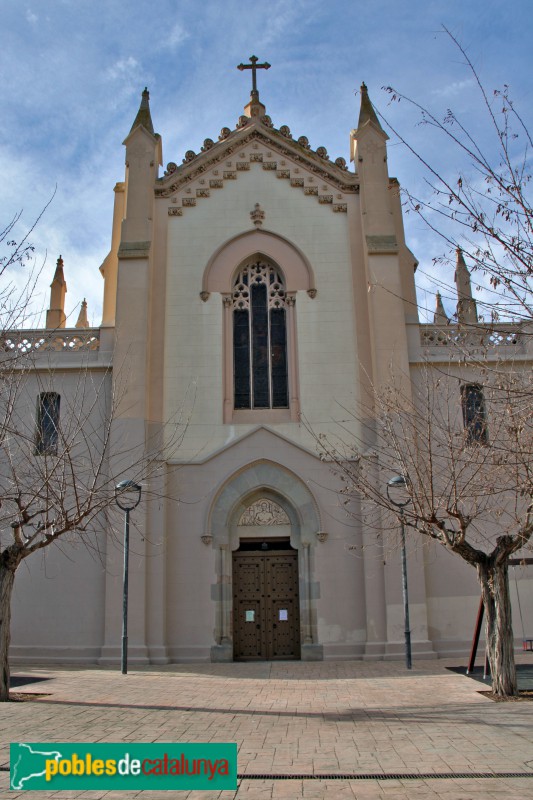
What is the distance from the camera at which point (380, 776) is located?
710 centimetres

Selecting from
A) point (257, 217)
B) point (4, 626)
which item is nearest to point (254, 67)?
point (257, 217)

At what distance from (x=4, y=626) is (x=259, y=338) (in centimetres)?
1058

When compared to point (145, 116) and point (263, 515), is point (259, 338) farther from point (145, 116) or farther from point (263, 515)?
point (145, 116)

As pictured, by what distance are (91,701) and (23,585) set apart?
7.60m

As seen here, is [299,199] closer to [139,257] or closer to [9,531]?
[139,257]

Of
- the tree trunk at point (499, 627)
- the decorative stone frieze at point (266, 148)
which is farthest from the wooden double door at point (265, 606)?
the decorative stone frieze at point (266, 148)

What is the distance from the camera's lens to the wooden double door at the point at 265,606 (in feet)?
60.3

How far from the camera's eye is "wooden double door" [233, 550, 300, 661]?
18.4m

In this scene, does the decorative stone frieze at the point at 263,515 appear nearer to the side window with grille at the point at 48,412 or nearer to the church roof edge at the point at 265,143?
the side window with grille at the point at 48,412

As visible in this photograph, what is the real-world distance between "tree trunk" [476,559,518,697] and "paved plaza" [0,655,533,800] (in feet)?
1.65

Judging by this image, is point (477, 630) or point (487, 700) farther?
point (477, 630)

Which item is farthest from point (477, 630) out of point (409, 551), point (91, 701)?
Answer: point (91, 701)

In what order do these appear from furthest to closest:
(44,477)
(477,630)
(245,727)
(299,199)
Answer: (299,199), (477,630), (44,477), (245,727)

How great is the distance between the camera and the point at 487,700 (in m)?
11.1
